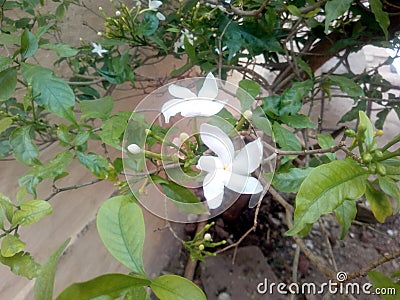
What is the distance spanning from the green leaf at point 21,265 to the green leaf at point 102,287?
0.24m

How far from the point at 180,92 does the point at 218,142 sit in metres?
0.08

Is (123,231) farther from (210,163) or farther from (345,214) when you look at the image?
(345,214)

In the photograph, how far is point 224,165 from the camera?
15.3 inches

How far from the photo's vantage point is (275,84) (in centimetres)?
99

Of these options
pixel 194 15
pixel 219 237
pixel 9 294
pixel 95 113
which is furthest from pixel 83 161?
pixel 219 237

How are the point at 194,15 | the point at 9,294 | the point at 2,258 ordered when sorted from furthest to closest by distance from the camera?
the point at 9,294 < the point at 194,15 < the point at 2,258

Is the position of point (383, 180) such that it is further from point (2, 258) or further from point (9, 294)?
point (9, 294)

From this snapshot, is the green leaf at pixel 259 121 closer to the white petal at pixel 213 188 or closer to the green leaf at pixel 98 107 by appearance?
the white petal at pixel 213 188

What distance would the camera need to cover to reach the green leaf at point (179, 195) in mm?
438

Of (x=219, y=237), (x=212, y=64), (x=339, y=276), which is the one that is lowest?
(x=219, y=237)

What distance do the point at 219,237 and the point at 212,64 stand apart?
1.85 ft

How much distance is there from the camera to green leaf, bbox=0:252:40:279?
1.55 feet

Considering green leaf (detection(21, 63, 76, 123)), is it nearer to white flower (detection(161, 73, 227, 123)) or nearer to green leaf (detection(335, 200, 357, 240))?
white flower (detection(161, 73, 227, 123))

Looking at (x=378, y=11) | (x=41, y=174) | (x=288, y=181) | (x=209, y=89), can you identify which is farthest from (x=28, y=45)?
(x=378, y=11)
